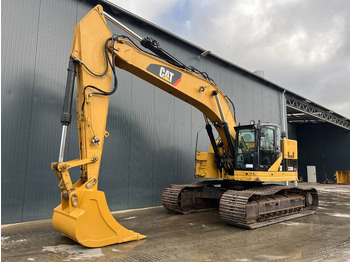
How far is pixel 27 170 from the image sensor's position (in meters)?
7.04

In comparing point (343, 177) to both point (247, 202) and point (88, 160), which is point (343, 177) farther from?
point (88, 160)

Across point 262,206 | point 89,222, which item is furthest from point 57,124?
point 262,206

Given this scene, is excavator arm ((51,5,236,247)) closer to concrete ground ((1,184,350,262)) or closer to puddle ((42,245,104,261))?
puddle ((42,245,104,261))

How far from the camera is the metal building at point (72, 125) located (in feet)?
22.9

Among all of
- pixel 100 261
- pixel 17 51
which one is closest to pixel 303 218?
pixel 100 261

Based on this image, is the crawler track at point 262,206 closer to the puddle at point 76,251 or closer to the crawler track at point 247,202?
the crawler track at point 247,202

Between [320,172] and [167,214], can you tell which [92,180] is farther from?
[320,172]

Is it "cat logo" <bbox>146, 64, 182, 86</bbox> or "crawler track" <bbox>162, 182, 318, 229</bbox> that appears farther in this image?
"crawler track" <bbox>162, 182, 318, 229</bbox>

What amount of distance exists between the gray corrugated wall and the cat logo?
123 inches

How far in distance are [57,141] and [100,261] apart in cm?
451

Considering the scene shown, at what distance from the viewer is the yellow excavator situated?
475 centimetres

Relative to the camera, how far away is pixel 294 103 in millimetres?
20453

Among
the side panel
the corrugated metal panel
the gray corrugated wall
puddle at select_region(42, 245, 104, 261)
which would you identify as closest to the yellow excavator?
puddle at select_region(42, 245, 104, 261)

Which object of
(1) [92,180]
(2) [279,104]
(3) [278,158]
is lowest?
(1) [92,180]
